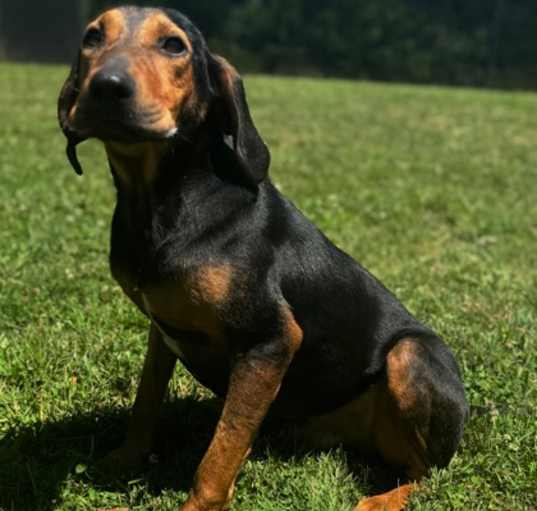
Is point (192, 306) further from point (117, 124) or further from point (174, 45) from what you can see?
point (174, 45)

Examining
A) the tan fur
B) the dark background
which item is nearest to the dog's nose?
the tan fur

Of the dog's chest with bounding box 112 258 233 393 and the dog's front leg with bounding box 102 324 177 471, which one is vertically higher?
the dog's chest with bounding box 112 258 233 393

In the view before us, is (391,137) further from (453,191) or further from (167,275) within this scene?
(167,275)

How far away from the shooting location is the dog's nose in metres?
2.52

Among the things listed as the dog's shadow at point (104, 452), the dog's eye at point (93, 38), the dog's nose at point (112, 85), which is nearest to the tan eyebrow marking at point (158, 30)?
the dog's eye at point (93, 38)

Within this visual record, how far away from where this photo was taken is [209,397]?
4047 mm

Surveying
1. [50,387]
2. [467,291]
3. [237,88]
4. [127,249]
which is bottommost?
[467,291]

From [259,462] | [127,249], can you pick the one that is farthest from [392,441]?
[127,249]

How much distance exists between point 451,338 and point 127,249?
2357 millimetres

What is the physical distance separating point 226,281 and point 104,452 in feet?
4.05

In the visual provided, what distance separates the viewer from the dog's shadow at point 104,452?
10.5 ft

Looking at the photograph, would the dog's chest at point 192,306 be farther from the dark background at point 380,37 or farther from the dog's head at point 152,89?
the dark background at point 380,37

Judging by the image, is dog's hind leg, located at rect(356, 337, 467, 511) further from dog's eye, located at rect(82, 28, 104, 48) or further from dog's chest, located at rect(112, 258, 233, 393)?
dog's eye, located at rect(82, 28, 104, 48)

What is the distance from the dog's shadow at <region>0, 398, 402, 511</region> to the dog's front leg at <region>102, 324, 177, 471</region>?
101mm
